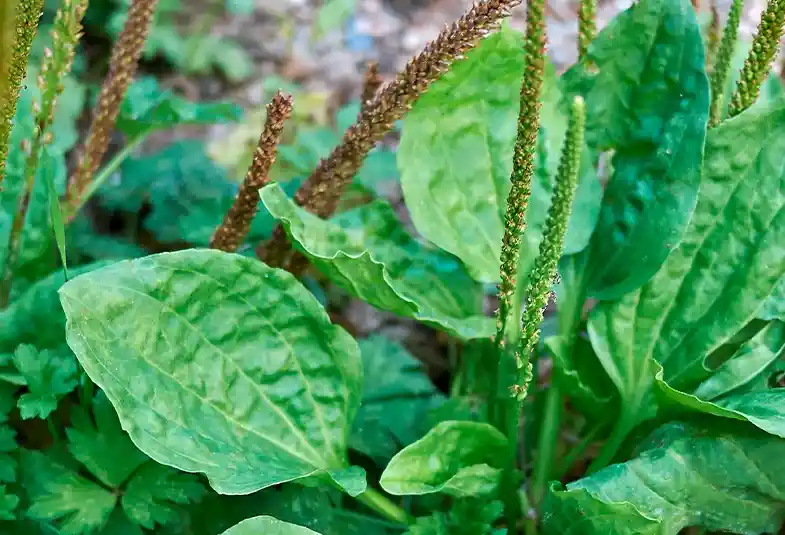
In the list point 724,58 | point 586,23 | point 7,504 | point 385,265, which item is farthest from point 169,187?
point 724,58

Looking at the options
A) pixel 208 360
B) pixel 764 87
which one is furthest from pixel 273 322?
pixel 764 87

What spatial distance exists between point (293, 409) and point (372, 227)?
17.3 inches

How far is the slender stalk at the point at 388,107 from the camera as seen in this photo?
1.28 metres

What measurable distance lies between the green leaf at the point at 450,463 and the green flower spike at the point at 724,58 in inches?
30.7

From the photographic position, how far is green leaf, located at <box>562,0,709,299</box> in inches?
59.4

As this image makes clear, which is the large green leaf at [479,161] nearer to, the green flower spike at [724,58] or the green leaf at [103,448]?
the green flower spike at [724,58]

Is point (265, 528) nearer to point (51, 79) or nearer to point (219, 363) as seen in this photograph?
point (219, 363)

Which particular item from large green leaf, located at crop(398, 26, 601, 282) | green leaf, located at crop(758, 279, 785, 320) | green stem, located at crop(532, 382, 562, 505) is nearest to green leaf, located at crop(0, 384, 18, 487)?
large green leaf, located at crop(398, 26, 601, 282)

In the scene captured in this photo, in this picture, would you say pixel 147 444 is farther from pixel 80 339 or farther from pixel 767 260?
pixel 767 260

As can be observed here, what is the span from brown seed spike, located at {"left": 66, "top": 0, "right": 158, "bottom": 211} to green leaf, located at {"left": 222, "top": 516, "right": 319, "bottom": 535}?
0.89 meters

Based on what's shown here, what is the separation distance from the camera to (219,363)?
1397 millimetres

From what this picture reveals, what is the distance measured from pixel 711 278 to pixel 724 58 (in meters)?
0.42

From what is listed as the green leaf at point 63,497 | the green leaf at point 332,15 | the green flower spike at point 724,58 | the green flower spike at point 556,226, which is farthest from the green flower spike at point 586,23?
the green leaf at point 332,15

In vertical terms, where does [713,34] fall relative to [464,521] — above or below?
above
